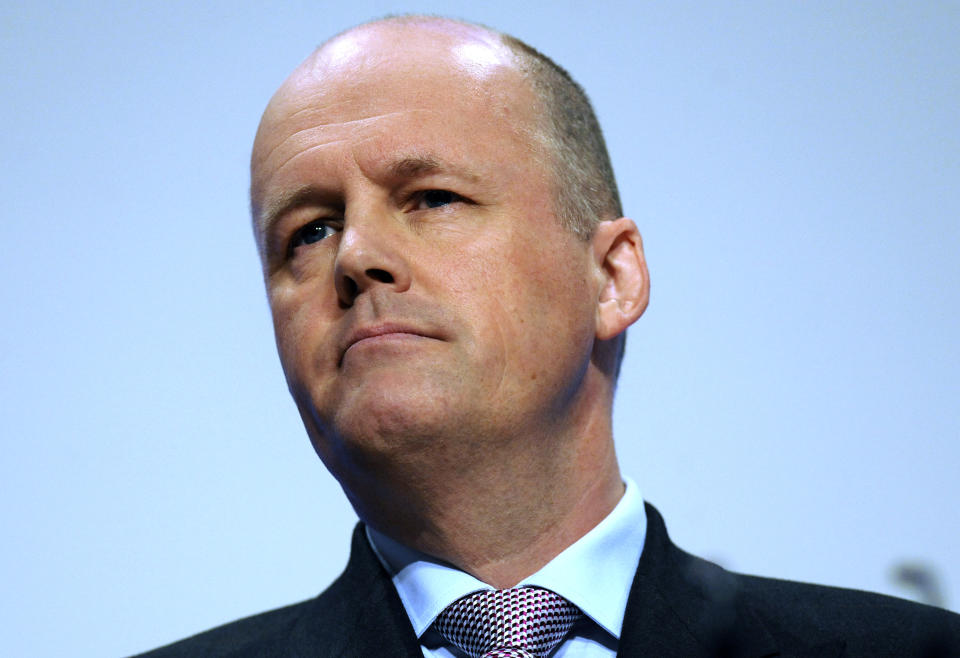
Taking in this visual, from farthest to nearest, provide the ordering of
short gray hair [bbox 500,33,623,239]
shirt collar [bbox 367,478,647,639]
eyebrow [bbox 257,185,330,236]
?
short gray hair [bbox 500,33,623,239], eyebrow [bbox 257,185,330,236], shirt collar [bbox 367,478,647,639]

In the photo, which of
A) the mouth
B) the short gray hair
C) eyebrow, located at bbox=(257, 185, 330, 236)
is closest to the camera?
the mouth

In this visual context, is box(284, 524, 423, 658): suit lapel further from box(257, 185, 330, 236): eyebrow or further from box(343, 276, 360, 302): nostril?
box(257, 185, 330, 236): eyebrow

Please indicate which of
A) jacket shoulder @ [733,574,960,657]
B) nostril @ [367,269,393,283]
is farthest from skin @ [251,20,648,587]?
jacket shoulder @ [733,574,960,657]

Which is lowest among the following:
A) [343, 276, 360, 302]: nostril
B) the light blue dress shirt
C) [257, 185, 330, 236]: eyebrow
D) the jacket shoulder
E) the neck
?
the jacket shoulder

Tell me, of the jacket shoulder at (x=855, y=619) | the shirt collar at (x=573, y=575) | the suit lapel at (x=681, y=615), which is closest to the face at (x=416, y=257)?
the shirt collar at (x=573, y=575)

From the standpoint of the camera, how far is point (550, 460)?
230cm

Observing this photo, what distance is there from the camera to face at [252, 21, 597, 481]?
6.88ft

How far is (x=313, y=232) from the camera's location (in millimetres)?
2363

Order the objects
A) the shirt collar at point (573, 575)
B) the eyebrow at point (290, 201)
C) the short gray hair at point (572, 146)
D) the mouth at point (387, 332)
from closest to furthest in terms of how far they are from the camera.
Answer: the mouth at point (387, 332), the shirt collar at point (573, 575), the eyebrow at point (290, 201), the short gray hair at point (572, 146)

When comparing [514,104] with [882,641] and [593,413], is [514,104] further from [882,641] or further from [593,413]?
[882,641]

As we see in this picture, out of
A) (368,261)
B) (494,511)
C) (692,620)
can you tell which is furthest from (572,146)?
(692,620)

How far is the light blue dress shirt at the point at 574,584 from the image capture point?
2.18 metres

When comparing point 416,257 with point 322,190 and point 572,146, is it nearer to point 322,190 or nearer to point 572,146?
point 322,190

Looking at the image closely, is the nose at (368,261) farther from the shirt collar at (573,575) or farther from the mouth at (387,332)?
the shirt collar at (573,575)
